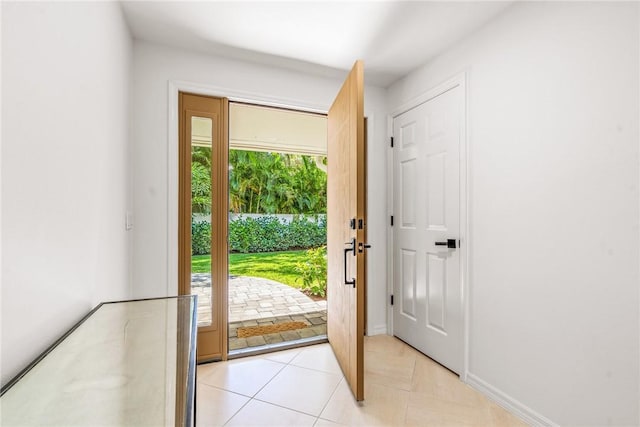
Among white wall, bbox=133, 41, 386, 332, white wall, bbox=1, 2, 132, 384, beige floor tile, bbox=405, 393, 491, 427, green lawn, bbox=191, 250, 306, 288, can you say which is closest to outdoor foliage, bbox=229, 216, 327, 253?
green lawn, bbox=191, 250, 306, 288

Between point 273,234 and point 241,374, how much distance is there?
478 centimetres

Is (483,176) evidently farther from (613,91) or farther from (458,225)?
(613,91)

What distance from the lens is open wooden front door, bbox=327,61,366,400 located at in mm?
1771

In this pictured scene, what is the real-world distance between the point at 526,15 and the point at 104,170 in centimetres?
245

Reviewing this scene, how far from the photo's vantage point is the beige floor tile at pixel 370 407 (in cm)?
163

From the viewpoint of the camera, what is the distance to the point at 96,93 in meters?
1.28

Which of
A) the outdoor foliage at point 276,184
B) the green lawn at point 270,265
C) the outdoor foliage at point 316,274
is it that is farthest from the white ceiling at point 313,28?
the green lawn at point 270,265

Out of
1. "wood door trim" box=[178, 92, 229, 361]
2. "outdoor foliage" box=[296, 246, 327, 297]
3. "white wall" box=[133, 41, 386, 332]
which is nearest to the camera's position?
"white wall" box=[133, 41, 386, 332]

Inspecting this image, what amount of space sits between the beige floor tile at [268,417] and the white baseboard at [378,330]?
1.26 metres

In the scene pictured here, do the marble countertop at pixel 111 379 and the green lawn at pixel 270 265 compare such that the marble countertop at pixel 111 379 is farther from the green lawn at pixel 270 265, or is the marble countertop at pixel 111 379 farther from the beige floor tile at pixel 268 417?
the green lawn at pixel 270 265

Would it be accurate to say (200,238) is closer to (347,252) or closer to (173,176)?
(173,176)

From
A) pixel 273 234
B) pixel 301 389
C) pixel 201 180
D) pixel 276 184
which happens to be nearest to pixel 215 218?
pixel 201 180

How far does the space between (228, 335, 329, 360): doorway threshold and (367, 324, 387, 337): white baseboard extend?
0.44 m

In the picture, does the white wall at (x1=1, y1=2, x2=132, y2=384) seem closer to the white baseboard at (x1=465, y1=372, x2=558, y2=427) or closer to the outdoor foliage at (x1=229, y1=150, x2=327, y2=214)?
the white baseboard at (x1=465, y1=372, x2=558, y2=427)
